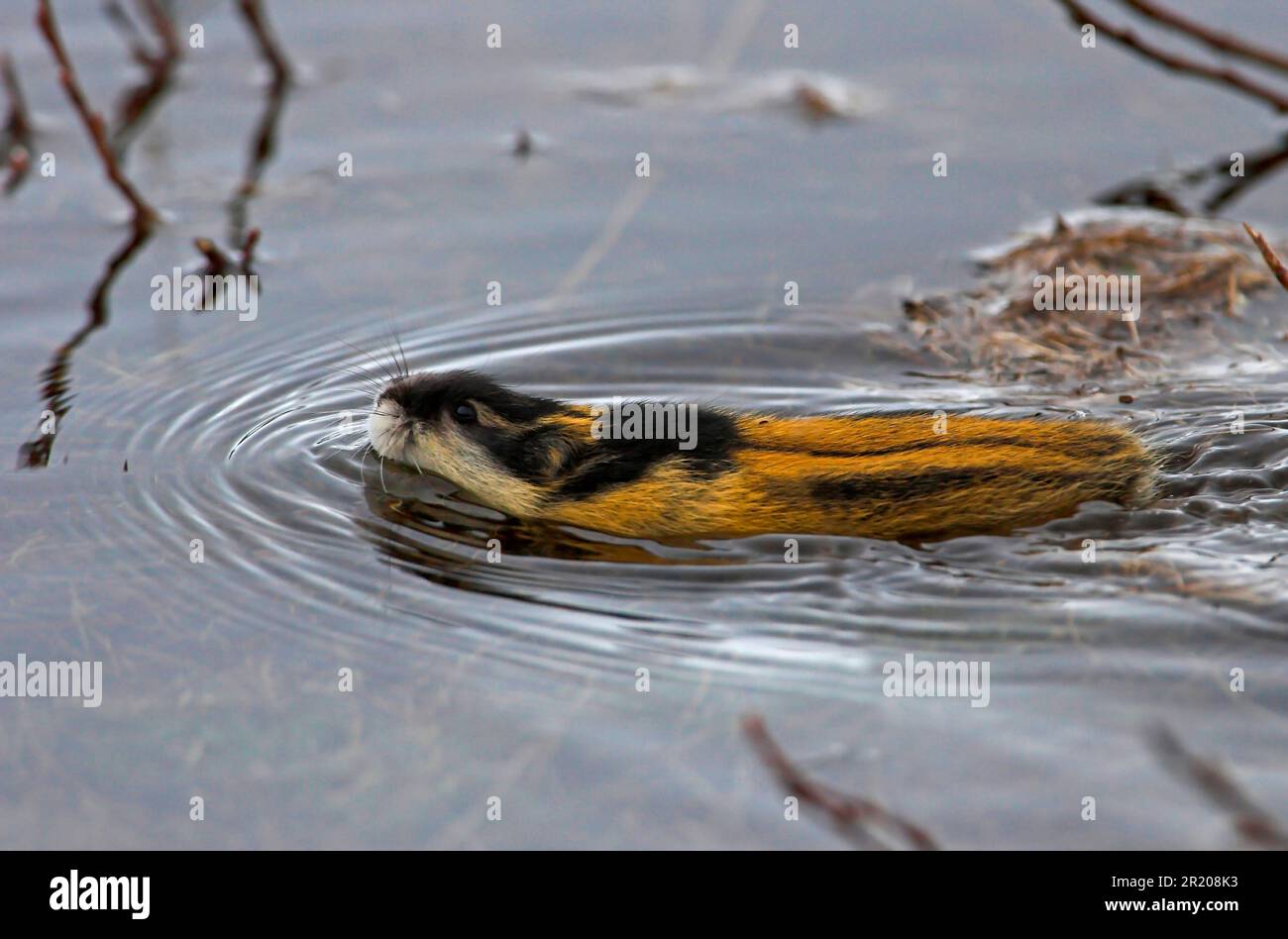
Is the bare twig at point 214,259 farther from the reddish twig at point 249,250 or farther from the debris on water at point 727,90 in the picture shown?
the debris on water at point 727,90

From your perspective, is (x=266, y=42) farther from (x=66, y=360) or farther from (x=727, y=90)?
(x=66, y=360)

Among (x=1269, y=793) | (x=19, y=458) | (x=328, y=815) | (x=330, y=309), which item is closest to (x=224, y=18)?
(x=330, y=309)

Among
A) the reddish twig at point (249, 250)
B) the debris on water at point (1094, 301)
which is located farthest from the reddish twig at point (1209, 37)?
the reddish twig at point (249, 250)

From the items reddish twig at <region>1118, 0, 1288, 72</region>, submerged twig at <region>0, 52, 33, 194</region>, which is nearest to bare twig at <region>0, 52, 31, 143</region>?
submerged twig at <region>0, 52, 33, 194</region>

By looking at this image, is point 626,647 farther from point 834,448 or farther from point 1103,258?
point 1103,258

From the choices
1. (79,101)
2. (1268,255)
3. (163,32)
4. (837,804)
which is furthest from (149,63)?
(837,804)
